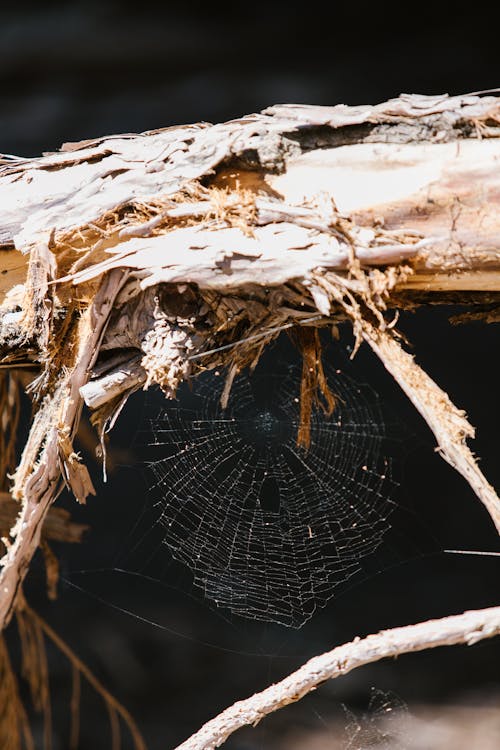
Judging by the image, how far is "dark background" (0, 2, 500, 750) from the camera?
1.27 meters

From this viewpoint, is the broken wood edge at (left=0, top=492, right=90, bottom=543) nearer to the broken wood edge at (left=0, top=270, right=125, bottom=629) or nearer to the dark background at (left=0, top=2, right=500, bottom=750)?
the dark background at (left=0, top=2, right=500, bottom=750)

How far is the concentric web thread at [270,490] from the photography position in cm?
125

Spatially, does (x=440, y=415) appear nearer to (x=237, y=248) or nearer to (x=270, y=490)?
(x=237, y=248)

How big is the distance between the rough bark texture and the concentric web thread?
376 mm

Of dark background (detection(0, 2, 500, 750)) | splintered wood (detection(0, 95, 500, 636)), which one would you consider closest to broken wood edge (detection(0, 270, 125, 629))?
splintered wood (detection(0, 95, 500, 636))

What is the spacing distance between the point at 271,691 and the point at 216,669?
74cm

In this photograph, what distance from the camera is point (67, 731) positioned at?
1.50 metres

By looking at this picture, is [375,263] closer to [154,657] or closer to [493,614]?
[493,614]

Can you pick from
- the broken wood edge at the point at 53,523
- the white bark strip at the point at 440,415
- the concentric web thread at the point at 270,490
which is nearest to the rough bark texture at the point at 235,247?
the white bark strip at the point at 440,415

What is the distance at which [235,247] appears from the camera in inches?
31.0

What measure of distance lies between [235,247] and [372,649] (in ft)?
1.48

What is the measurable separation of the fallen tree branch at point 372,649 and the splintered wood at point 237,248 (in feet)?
0.40

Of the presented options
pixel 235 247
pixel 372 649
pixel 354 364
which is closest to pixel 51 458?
pixel 235 247

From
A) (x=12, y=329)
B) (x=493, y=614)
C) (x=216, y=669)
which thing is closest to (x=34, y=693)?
(x=216, y=669)
